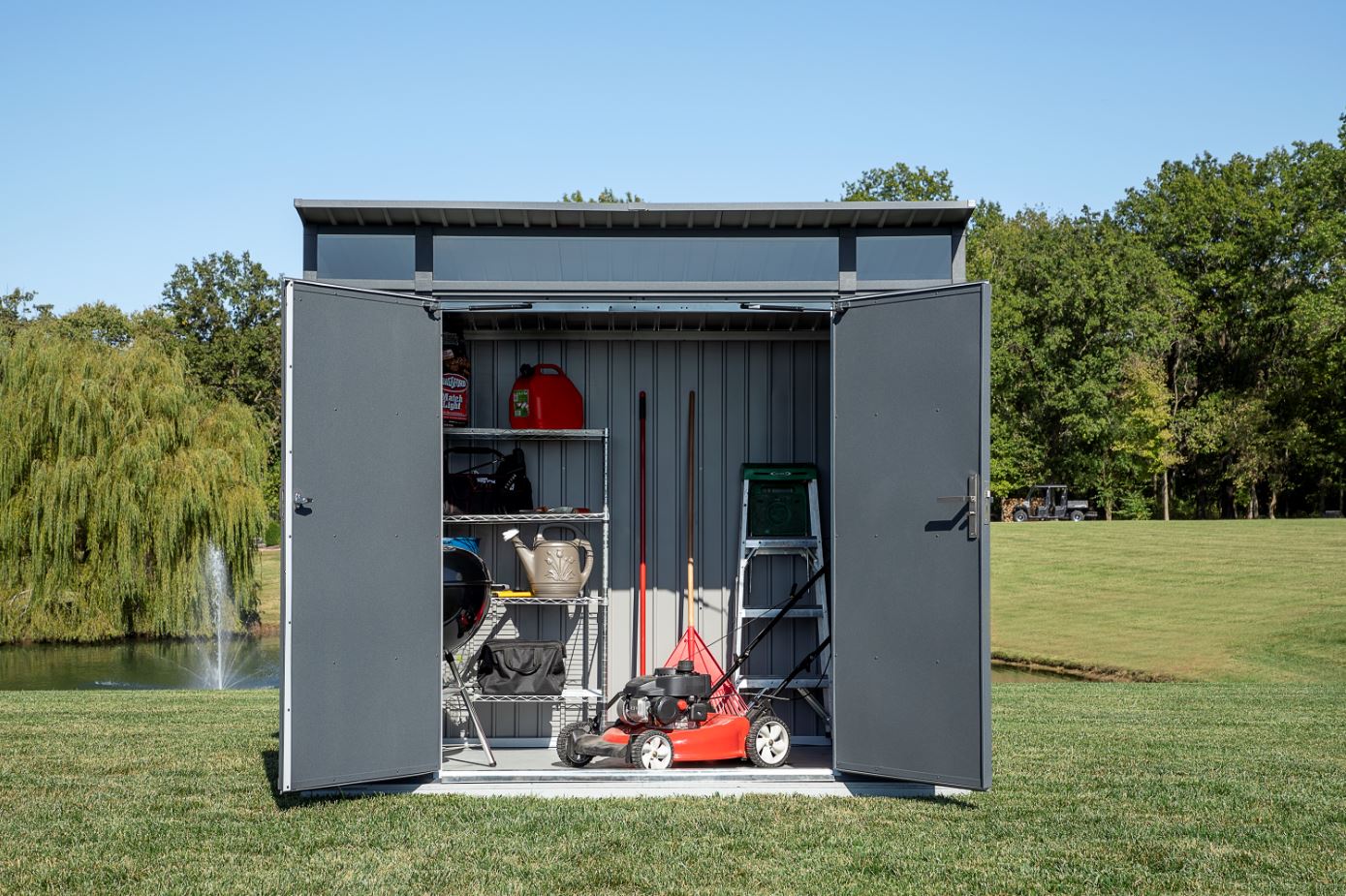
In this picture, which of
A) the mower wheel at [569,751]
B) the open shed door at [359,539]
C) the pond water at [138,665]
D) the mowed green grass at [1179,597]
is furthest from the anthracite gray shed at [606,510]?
the mowed green grass at [1179,597]

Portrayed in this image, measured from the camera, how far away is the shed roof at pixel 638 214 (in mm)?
5602

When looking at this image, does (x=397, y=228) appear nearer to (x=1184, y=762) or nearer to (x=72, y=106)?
(x=1184, y=762)

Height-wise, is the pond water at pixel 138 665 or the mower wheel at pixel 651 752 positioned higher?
the mower wheel at pixel 651 752

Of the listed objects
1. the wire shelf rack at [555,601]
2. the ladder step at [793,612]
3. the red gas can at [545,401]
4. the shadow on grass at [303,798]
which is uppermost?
the red gas can at [545,401]

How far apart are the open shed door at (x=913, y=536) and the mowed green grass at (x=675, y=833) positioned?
31cm

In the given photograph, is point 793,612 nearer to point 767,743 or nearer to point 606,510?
point 767,743

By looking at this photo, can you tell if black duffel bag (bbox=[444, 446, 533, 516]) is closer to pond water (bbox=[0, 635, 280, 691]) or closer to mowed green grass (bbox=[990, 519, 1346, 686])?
pond water (bbox=[0, 635, 280, 691])

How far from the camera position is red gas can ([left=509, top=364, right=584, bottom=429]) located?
671 cm

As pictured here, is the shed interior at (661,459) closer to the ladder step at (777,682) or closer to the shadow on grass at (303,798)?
the ladder step at (777,682)

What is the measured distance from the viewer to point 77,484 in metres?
15.3

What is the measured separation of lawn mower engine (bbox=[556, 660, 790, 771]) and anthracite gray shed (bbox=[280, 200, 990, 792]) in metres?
0.18

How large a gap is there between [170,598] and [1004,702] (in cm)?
1069

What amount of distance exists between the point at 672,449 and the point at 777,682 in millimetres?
1427

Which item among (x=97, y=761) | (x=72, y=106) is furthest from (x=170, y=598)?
(x=97, y=761)
